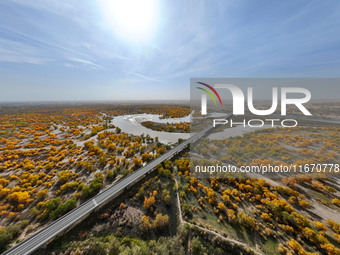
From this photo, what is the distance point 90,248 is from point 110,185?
9.01 m

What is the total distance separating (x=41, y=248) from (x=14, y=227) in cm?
482

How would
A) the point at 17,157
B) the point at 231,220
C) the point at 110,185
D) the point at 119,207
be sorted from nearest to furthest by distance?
the point at 231,220 < the point at 119,207 < the point at 110,185 < the point at 17,157

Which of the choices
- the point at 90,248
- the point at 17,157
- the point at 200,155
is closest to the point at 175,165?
the point at 200,155

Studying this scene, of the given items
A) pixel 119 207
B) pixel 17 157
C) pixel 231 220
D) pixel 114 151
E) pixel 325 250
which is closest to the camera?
pixel 325 250

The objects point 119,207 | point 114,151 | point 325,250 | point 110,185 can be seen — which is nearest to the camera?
point 325,250

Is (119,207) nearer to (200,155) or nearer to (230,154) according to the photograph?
(200,155)

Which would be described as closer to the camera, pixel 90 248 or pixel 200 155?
pixel 90 248

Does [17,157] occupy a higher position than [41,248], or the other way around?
[17,157]

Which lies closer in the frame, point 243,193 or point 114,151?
point 243,193

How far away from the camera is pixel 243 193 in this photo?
18.5 m

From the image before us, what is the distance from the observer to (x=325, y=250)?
1166cm

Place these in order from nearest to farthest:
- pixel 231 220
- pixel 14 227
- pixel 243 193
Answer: pixel 14 227 < pixel 231 220 < pixel 243 193

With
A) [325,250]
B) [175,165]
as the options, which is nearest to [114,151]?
[175,165]

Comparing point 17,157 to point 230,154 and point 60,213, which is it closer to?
point 60,213
